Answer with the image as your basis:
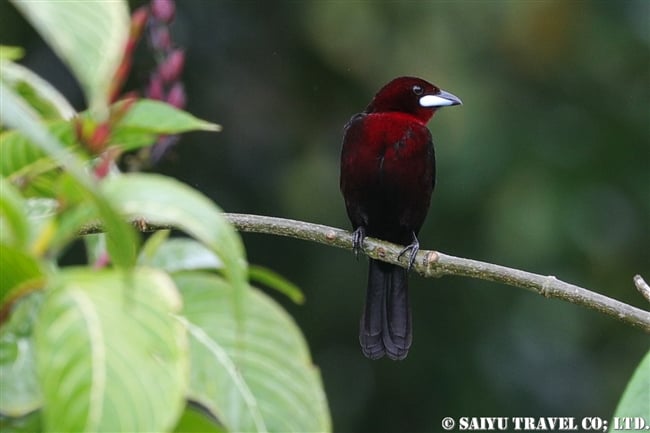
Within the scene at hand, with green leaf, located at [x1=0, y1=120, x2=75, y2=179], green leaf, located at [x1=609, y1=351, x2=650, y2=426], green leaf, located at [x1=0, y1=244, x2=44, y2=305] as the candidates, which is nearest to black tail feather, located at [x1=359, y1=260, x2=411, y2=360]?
green leaf, located at [x1=0, y1=120, x2=75, y2=179]

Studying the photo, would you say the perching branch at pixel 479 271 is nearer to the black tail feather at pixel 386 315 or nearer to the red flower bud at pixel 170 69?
the red flower bud at pixel 170 69

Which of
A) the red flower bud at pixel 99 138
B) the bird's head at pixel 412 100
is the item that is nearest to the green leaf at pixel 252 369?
the red flower bud at pixel 99 138

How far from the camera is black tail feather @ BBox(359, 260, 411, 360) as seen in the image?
13.5 ft

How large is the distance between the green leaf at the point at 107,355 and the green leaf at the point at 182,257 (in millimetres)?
465

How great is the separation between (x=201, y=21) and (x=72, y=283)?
691 cm

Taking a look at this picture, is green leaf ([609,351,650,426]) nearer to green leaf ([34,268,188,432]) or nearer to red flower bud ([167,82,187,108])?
green leaf ([34,268,188,432])

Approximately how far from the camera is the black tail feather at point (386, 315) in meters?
4.12

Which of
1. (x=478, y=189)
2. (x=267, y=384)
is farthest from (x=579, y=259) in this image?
(x=267, y=384)

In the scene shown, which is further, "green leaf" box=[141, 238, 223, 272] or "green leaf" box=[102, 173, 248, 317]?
"green leaf" box=[141, 238, 223, 272]

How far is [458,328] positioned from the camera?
7.25 metres

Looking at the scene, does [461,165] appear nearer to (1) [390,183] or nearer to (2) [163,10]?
(1) [390,183]

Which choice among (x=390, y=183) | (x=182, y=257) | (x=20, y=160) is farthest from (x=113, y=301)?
(x=390, y=183)

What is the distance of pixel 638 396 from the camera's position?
0.83 meters

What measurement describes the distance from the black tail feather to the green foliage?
2.84m
